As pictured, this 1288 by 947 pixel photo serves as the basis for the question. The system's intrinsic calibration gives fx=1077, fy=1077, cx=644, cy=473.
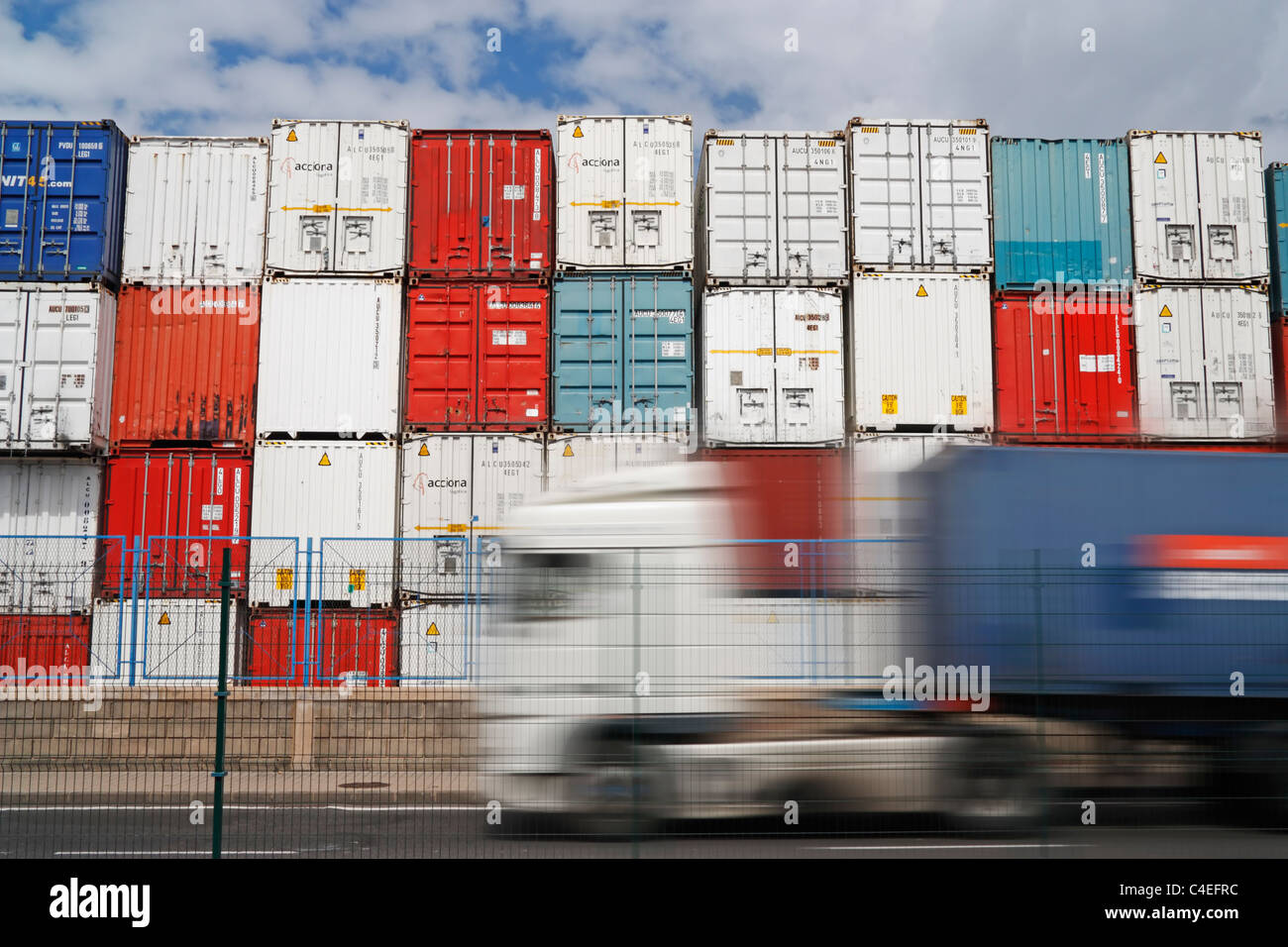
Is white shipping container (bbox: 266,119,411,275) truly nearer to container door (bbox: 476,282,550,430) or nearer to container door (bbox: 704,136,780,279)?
container door (bbox: 476,282,550,430)

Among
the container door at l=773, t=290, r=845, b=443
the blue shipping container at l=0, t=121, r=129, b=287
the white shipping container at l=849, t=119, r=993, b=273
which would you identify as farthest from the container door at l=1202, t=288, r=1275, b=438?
the blue shipping container at l=0, t=121, r=129, b=287

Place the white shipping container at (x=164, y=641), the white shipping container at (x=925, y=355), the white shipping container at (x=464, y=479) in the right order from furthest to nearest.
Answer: the white shipping container at (x=925, y=355), the white shipping container at (x=464, y=479), the white shipping container at (x=164, y=641)

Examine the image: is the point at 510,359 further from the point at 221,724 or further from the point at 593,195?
the point at 221,724

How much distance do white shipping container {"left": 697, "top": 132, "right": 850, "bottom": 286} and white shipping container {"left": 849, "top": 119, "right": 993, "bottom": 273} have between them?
1.20 ft

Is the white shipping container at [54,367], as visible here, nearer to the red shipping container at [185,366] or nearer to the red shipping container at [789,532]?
the red shipping container at [185,366]

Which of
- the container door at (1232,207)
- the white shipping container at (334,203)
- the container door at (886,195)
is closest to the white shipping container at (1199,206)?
the container door at (1232,207)

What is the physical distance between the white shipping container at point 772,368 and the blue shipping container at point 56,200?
9613 millimetres

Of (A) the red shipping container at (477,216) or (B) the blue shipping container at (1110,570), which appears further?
(A) the red shipping container at (477,216)

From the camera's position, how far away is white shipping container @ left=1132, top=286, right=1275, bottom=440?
16703 mm

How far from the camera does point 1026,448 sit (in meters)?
7.69

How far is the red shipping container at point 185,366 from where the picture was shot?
54.8 ft
